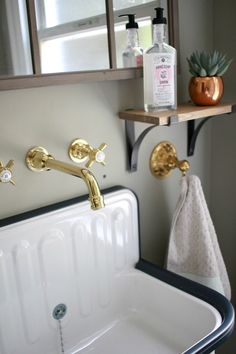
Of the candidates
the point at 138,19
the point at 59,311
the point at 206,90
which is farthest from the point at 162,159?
the point at 59,311

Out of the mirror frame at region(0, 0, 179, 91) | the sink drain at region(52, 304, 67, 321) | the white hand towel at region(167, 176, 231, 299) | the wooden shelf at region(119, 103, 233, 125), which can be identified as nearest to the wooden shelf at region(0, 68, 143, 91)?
the mirror frame at region(0, 0, 179, 91)

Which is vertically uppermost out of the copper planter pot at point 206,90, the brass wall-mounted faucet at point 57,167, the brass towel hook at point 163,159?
the copper planter pot at point 206,90

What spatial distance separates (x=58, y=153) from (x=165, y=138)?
0.39 metres

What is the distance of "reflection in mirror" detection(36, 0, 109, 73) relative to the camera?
0.90m

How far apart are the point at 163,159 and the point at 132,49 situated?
361 millimetres

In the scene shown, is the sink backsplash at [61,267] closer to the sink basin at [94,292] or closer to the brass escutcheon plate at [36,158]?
the sink basin at [94,292]

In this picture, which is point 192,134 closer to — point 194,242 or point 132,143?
point 132,143

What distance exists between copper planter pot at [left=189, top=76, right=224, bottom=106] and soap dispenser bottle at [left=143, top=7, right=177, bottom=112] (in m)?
0.10

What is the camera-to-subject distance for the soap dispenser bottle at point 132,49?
3.42 feet

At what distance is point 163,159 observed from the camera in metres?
1.25

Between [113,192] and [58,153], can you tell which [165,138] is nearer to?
[113,192]

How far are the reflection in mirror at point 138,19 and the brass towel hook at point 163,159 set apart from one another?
0.31 m

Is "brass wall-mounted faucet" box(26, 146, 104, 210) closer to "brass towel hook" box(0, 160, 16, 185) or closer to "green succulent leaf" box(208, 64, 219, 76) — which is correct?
"brass towel hook" box(0, 160, 16, 185)

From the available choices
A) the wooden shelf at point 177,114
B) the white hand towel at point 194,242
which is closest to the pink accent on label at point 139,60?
the wooden shelf at point 177,114
